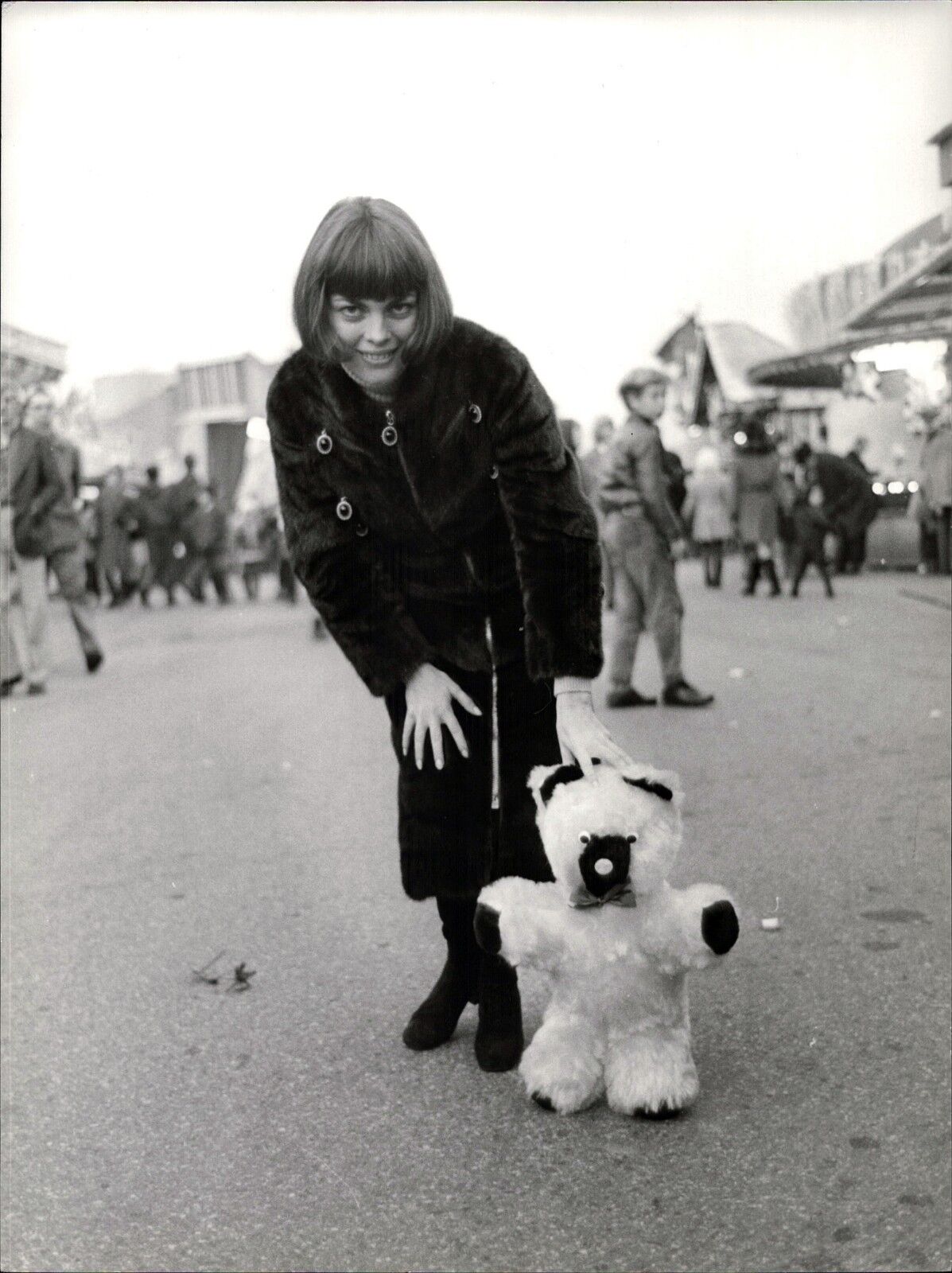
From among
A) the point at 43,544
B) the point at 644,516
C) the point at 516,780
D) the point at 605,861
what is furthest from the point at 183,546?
the point at 605,861

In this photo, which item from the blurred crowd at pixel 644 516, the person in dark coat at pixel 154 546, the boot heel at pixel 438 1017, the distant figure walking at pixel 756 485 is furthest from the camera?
the person in dark coat at pixel 154 546

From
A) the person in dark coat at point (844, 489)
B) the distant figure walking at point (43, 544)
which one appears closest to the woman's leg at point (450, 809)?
the person in dark coat at point (844, 489)

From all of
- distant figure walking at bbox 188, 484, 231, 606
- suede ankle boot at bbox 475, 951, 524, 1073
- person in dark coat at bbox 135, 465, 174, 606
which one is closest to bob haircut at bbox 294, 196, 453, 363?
suede ankle boot at bbox 475, 951, 524, 1073

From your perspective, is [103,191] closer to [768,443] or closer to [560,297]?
[560,297]

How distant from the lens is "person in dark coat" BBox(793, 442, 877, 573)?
13.8 ft

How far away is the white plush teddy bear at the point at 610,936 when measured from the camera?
2.87 metres

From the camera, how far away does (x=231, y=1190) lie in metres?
2.99

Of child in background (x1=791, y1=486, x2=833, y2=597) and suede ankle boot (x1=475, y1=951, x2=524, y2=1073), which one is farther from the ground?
child in background (x1=791, y1=486, x2=833, y2=597)

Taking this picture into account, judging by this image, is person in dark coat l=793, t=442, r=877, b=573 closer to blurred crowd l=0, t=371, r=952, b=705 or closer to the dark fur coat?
blurred crowd l=0, t=371, r=952, b=705

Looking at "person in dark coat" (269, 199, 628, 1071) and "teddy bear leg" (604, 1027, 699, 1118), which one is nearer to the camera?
"person in dark coat" (269, 199, 628, 1071)

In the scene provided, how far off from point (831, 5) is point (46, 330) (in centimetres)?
128

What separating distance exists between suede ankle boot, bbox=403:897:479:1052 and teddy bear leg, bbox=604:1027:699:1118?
440 millimetres

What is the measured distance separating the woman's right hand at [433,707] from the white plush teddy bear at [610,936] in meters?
0.16

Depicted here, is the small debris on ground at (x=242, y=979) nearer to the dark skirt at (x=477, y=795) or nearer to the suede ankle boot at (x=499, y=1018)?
the suede ankle boot at (x=499, y=1018)
